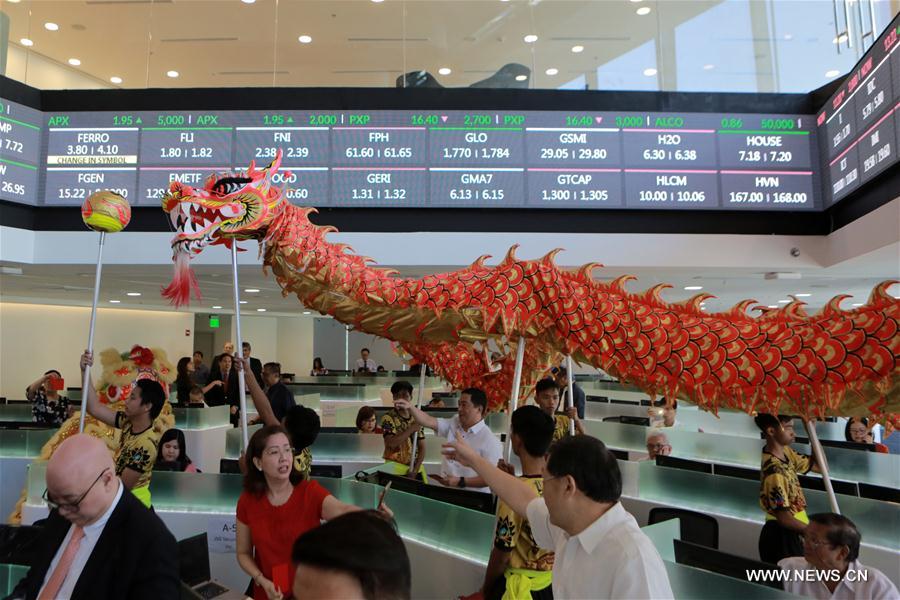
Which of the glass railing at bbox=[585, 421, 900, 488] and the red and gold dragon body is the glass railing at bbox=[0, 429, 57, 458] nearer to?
the red and gold dragon body

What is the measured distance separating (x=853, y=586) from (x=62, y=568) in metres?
2.23

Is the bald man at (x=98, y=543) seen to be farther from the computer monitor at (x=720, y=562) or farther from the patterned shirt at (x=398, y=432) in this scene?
the patterned shirt at (x=398, y=432)

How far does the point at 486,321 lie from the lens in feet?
7.00

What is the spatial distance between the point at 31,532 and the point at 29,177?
4299 mm

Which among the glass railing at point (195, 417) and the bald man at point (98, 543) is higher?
the bald man at point (98, 543)

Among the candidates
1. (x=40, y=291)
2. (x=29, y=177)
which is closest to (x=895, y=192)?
(x=29, y=177)

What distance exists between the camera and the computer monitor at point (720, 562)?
1865 mm

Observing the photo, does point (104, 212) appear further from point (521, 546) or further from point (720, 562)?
point (720, 562)

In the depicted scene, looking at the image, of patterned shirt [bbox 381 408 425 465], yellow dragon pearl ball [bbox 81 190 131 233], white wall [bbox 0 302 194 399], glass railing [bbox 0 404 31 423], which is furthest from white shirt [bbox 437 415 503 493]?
white wall [bbox 0 302 194 399]

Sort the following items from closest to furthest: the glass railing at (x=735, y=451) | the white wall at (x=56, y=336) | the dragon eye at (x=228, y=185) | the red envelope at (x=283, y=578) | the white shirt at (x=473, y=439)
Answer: the red envelope at (x=283, y=578), the dragon eye at (x=228, y=185), the white shirt at (x=473, y=439), the glass railing at (x=735, y=451), the white wall at (x=56, y=336)

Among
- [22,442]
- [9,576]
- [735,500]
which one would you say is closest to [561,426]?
[735,500]

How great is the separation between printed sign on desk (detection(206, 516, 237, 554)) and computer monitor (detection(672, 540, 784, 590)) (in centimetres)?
205

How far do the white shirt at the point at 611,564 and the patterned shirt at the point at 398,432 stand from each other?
2.47 meters

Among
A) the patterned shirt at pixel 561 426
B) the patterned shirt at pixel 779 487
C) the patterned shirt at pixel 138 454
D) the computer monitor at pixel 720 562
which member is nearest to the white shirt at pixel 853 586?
the computer monitor at pixel 720 562
